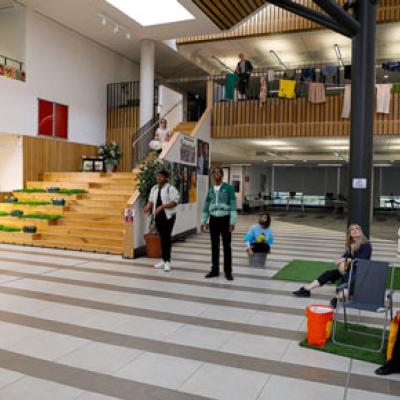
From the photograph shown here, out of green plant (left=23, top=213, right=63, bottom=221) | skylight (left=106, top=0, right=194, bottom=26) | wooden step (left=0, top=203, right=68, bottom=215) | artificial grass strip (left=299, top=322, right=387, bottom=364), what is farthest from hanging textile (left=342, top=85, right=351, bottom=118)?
artificial grass strip (left=299, top=322, right=387, bottom=364)

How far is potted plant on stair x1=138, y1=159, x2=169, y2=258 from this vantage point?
7902 millimetres

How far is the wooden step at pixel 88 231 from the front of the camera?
8539 mm

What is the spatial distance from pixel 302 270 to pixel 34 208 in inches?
253

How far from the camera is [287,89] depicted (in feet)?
39.3

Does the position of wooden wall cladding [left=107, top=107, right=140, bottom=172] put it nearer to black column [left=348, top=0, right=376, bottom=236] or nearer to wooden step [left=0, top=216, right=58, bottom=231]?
wooden step [left=0, top=216, right=58, bottom=231]

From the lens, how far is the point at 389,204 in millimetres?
26406

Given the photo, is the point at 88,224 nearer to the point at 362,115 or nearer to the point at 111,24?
the point at 362,115

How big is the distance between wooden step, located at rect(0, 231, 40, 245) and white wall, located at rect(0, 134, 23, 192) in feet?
9.26

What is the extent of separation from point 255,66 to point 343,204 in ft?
31.0

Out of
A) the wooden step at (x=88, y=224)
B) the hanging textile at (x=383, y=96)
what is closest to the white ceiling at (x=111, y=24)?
the hanging textile at (x=383, y=96)

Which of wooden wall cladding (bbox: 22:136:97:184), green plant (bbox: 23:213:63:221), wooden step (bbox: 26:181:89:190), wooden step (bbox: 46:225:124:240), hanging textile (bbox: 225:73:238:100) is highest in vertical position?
hanging textile (bbox: 225:73:238:100)

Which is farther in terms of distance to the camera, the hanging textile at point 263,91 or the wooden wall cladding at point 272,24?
the wooden wall cladding at point 272,24

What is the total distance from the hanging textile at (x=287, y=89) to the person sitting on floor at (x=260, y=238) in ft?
19.1

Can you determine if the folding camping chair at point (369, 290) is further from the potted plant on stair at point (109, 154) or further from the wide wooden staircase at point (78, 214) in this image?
the potted plant on stair at point (109, 154)
